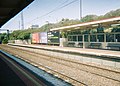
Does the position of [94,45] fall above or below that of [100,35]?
below

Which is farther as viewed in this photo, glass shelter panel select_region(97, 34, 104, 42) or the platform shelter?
glass shelter panel select_region(97, 34, 104, 42)

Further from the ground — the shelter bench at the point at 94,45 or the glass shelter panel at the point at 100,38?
the glass shelter panel at the point at 100,38

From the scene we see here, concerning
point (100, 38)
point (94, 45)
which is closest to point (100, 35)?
point (100, 38)

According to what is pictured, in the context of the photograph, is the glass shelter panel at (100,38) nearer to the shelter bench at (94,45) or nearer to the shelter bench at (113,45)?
the shelter bench at (94,45)

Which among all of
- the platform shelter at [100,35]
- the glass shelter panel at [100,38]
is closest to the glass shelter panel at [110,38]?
the platform shelter at [100,35]

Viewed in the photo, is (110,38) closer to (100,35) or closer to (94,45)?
(100,35)

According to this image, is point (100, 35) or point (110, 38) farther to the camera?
point (100, 35)

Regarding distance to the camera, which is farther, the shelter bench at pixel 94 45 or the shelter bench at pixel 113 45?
the shelter bench at pixel 94 45

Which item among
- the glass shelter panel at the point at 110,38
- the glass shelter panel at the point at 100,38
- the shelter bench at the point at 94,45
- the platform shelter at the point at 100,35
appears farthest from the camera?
the shelter bench at the point at 94,45

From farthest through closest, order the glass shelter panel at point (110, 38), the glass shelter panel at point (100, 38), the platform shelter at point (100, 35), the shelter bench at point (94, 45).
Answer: the shelter bench at point (94, 45), the glass shelter panel at point (100, 38), the glass shelter panel at point (110, 38), the platform shelter at point (100, 35)

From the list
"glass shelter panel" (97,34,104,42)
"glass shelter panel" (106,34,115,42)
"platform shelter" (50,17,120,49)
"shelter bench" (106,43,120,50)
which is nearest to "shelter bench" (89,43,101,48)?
"platform shelter" (50,17,120,49)

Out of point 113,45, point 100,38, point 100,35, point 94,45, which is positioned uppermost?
point 100,35

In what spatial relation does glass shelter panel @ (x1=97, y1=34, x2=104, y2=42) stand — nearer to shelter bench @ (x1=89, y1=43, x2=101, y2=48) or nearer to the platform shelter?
the platform shelter

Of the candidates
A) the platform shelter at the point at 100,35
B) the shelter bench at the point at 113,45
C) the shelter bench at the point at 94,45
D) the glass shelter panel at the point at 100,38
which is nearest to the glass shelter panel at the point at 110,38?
the platform shelter at the point at 100,35
